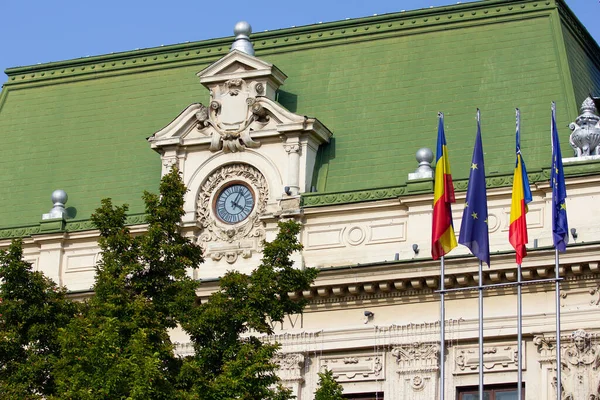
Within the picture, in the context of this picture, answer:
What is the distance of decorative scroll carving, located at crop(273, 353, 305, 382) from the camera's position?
169 feet

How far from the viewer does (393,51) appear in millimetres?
57219

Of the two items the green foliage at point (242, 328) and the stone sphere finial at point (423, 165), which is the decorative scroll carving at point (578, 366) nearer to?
the stone sphere finial at point (423, 165)

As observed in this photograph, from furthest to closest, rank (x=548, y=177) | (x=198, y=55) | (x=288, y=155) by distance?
(x=198, y=55), (x=288, y=155), (x=548, y=177)

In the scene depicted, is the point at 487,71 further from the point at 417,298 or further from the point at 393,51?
the point at 417,298

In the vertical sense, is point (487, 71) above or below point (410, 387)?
above

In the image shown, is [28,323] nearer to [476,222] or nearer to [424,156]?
[476,222]

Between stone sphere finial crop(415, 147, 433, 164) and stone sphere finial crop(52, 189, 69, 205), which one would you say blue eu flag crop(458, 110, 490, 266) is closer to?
stone sphere finial crop(415, 147, 433, 164)

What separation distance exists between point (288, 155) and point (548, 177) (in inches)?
300

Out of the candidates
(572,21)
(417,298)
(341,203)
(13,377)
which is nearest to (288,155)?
(341,203)

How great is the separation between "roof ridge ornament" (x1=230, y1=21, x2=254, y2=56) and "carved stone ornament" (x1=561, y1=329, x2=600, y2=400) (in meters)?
13.3

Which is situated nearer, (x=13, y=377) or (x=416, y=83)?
(x=13, y=377)

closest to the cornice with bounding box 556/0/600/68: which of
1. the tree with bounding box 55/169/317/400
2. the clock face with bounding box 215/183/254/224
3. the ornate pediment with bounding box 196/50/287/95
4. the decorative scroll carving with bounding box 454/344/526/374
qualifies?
the ornate pediment with bounding box 196/50/287/95

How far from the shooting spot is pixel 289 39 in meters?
59.0

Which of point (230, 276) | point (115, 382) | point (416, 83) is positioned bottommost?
point (115, 382)
